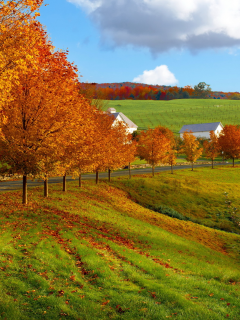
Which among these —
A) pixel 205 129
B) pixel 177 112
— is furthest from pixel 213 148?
pixel 177 112

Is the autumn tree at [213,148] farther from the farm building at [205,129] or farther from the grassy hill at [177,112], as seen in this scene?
the grassy hill at [177,112]

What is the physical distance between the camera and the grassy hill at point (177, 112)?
428 ft

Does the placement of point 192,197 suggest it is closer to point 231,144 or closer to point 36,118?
point 36,118

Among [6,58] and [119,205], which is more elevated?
[6,58]

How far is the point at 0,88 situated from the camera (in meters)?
9.77

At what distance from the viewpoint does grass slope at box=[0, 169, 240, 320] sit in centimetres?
688

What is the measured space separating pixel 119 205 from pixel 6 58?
58.4 feet

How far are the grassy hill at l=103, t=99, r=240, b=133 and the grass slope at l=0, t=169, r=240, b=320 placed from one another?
102736 millimetres

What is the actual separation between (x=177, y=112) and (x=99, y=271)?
148480 millimetres

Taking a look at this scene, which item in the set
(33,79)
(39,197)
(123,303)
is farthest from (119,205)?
(123,303)

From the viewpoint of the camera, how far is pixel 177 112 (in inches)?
5969

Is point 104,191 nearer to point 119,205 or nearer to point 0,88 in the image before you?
point 119,205

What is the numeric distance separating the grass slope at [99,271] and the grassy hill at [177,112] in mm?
102736

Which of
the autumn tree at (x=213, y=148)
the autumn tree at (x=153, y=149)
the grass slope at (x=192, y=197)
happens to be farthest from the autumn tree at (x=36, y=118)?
the autumn tree at (x=213, y=148)
